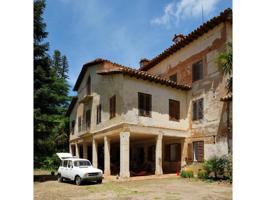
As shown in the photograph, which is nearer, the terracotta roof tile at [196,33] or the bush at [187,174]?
the terracotta roof tile at [196,33]

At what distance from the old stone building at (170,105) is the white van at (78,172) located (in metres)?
2.11

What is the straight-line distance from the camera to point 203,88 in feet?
70.2

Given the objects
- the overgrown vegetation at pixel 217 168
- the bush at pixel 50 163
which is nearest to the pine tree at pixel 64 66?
the bush at pixel 50 163

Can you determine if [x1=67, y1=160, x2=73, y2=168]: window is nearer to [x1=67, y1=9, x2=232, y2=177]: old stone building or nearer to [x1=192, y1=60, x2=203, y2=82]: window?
[x1=67, y1=9, x2=232, y2=177]: old stone building

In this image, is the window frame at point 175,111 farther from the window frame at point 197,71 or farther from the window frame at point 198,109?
the window frame at point 197,71

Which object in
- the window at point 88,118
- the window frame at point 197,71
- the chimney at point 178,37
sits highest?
the chimney at point 178,37

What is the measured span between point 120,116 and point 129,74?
3.15 m

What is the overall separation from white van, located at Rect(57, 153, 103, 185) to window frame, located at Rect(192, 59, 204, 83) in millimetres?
10807

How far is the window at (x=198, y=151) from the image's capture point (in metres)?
21.0

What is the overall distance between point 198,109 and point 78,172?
1080cm

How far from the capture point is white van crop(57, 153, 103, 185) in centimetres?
1681

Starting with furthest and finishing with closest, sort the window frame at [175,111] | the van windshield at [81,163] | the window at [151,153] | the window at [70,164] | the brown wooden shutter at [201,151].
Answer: the window at [151,153]
the window frame at [175,111]
the brown wooden shutter at [201,151]
the window at [70,164]
the van windshield at [81,163]

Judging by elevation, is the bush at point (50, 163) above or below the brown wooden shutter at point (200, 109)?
below
